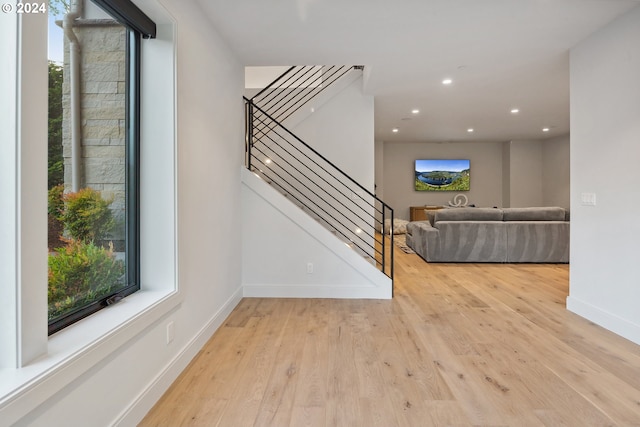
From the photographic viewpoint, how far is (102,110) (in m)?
1.76

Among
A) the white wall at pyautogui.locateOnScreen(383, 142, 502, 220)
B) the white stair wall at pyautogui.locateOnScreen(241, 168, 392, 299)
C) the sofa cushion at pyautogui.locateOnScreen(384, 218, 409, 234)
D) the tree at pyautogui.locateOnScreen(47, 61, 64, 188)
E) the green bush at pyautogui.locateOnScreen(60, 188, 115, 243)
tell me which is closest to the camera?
the tree at pyautogui.locateOnScreen(47, 61, 64, 188)

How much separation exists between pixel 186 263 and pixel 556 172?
1006 cm

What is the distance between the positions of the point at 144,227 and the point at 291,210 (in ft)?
6.05

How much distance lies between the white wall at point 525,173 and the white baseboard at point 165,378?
9477 mm

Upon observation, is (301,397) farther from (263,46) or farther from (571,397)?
(263,46)

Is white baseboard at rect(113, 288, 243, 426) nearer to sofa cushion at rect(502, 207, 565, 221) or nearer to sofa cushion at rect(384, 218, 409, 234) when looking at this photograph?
sofa cushion at rect(502, 207, 565, 221)

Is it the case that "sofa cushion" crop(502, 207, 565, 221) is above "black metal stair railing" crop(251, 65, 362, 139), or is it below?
below

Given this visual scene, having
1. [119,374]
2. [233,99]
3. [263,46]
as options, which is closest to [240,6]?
[263,46]

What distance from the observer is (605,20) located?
2758 millimetres

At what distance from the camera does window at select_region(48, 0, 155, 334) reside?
142 centimetres

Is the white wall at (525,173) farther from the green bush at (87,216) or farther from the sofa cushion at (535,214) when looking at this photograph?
the green bush at (87,216)

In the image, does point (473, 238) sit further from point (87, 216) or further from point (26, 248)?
point (26, 248)

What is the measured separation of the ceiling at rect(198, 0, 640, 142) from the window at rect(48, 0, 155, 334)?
1035 millimetres

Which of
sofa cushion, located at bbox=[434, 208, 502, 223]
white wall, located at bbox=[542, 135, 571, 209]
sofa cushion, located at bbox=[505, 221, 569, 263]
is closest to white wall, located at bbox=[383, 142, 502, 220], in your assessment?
white wall, located at bbox=[542, 135, 571, 209]
